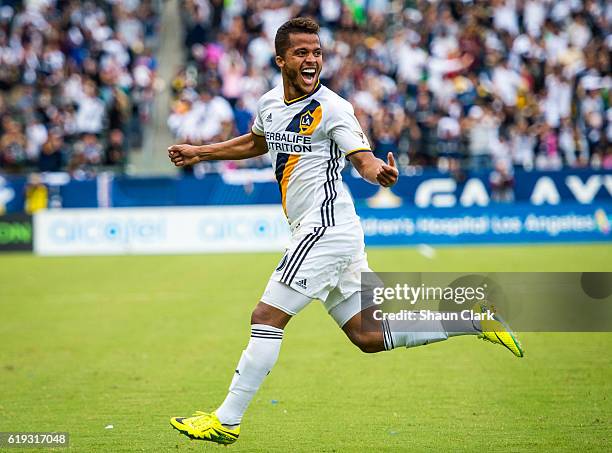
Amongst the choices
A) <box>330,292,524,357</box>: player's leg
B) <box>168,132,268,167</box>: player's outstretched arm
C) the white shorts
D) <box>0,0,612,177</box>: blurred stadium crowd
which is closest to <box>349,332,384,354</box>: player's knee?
<box>330,292,524,357</box>: player's leg

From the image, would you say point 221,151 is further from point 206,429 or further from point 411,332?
point 206,429

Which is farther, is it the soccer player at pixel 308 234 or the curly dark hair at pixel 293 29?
the curly dark hair at pixel 293 29

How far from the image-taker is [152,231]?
2017 centimetres

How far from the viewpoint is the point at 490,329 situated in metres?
6.16

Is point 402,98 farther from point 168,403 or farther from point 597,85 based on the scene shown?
point 168,403

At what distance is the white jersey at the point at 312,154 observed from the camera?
585 cm

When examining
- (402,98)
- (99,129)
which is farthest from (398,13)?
(99,129)

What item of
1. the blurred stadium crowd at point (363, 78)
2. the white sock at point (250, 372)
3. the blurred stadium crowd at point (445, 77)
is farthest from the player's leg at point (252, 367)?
the blurred stadium crowd at point (445, 77)

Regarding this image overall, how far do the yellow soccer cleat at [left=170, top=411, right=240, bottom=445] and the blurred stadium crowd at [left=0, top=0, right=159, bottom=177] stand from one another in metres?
17.7

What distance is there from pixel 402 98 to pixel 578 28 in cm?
485

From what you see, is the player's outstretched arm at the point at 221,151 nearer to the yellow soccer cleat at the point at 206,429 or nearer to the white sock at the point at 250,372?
the white sock at the point at 250,372

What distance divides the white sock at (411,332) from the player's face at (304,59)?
5.27 ft

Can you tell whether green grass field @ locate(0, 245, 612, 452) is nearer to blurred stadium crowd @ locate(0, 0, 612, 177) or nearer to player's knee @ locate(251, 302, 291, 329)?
player's knee @ locate(251, 302, 291, 329)

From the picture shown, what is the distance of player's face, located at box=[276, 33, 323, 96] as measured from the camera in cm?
585
